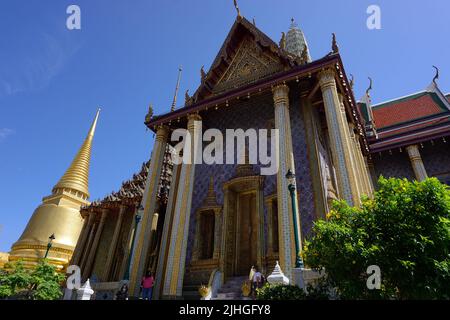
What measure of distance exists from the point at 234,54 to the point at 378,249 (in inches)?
491

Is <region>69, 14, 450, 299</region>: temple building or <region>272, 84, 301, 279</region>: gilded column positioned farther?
<region>69, 14, 450, 299</region>: temple building

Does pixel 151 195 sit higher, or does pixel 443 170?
pixel 443 170

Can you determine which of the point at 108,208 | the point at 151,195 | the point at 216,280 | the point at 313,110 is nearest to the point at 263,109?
the point at 313,110

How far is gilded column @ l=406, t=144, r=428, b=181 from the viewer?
44.2 feet

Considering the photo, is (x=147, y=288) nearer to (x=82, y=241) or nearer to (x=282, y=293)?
(x=282, y=293)

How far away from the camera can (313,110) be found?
39.0 ft

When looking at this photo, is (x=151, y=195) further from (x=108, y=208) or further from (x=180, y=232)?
(x=108, y=208)

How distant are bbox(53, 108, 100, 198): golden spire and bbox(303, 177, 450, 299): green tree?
3034 centimetres

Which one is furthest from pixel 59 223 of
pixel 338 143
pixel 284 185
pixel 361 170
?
pixel 338 143

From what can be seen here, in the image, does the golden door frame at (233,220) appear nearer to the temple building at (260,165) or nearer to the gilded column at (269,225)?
the temple building at (260,165)

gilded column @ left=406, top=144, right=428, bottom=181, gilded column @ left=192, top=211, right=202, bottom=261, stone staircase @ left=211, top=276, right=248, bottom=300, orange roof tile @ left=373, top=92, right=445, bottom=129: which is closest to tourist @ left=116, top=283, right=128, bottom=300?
gilded column @ left=192, top=211, right=202, bottom=261
